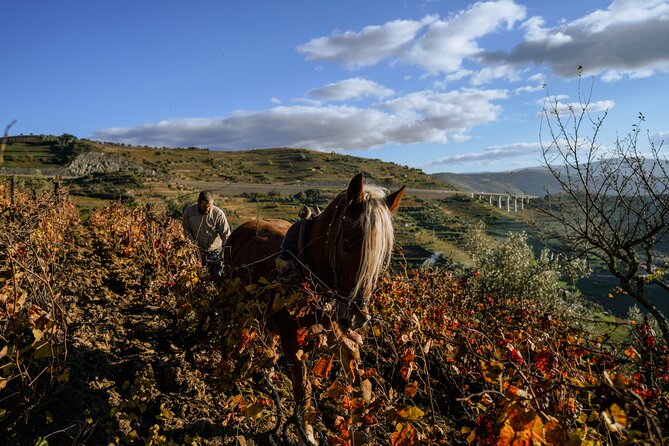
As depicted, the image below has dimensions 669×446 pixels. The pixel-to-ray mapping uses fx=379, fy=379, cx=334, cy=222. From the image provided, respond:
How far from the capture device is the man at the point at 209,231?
6262 millimetres

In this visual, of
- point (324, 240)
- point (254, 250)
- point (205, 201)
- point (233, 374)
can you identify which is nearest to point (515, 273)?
point (205, 201)

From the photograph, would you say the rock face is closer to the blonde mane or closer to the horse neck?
the horse neck

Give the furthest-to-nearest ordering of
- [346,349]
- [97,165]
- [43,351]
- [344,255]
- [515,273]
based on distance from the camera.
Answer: [97,165] < [515,273] < [344,255] < [43,351] < [346,349]

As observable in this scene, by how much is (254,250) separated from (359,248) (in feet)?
6.83

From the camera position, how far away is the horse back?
418 cm

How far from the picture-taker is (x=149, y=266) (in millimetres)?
6875

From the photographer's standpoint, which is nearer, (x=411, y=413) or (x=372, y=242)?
(x=411, y=413)

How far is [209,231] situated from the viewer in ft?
21.0

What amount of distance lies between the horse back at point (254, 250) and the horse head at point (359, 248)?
0.94 m

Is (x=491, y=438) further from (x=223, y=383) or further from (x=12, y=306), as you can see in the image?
(x=12, y=306)

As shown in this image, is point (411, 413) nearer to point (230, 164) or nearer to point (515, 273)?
point (515, 273)

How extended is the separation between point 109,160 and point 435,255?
56.9 meters

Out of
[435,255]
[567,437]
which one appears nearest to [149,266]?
[567,437]

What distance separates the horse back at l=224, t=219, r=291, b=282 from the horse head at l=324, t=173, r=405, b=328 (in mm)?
942
